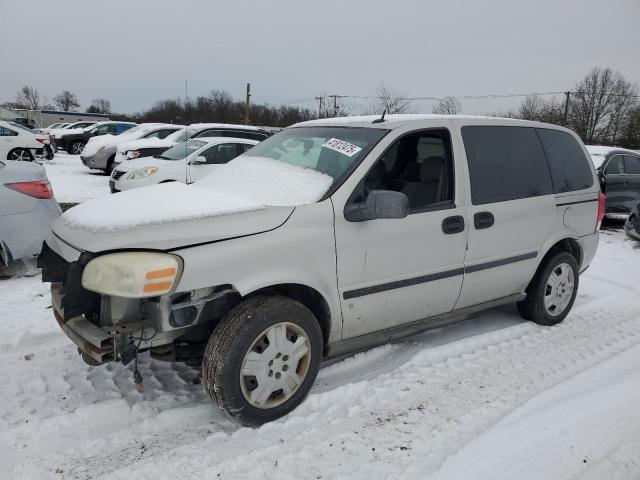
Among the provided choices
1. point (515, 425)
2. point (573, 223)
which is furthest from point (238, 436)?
point (573, 223)

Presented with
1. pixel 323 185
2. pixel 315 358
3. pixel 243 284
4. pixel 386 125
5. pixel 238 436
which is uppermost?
pixel 386 125

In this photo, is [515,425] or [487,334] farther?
[487,334]

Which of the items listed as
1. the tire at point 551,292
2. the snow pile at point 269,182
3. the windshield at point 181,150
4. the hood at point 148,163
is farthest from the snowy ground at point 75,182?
the tire at point 551,292

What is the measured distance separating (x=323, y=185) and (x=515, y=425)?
1.83 meters

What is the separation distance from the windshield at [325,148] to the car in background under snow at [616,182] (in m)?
7.75

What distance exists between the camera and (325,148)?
3.50 meters

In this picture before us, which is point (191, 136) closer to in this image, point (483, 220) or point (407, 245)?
point (483, 220)

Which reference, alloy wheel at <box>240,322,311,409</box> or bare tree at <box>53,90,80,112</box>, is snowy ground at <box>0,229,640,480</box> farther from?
bare tree at <box>53,90,80,112</box>

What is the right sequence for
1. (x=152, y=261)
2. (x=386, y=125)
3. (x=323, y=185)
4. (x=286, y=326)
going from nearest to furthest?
(x=152, y=261)
(x=286, y=326)
(x=323, y=185)
(x=386, y=125)

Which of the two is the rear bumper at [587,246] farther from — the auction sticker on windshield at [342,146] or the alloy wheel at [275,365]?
the alloy wheel at [275,365]

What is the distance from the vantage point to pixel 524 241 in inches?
159

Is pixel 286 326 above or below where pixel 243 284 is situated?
below

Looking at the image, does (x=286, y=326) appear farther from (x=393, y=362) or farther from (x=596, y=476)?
(x=596, y=476)

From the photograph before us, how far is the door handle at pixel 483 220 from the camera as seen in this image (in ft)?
12.0
